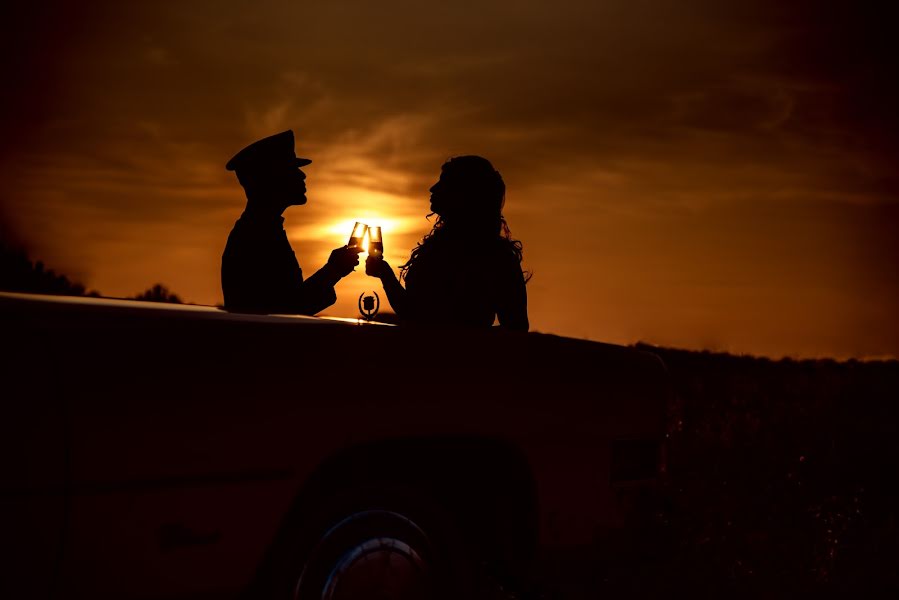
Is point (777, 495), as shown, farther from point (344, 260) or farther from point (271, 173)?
point (271, 173)

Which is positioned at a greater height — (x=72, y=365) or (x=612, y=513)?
(x=72, y=365)

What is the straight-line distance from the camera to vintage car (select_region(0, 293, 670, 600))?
325 centimetres

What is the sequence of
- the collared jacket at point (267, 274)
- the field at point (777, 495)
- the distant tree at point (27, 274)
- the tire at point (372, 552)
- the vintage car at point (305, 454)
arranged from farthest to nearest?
the distant tree at point (27, 274) → the field at point (777, 495) → the collared jacket at point (267, 274) → the tire at point (372, 552) → the vintage car at point (305, 454)

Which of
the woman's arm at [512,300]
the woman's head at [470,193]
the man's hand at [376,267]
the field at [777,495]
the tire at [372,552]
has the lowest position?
the field at [777,495]

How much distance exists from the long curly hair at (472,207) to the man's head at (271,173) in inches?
33.9

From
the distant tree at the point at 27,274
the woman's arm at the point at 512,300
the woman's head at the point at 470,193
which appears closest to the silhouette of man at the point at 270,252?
the woman's head at the point at 470,193

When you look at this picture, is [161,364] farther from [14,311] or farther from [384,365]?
[384,365]

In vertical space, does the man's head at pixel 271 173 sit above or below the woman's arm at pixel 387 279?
above

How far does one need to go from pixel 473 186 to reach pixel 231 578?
3.51 meters

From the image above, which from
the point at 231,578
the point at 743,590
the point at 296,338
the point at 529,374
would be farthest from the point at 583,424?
the point at 743,590

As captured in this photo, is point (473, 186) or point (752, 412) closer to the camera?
point (473, 186)

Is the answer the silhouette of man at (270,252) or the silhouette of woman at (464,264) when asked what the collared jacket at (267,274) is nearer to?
the silhouette of man at (270,252)

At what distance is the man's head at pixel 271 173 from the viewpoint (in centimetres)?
659

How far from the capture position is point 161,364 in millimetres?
3443
